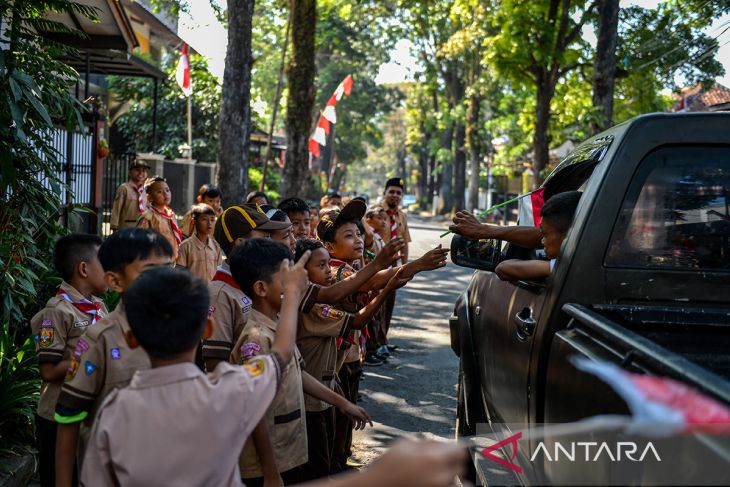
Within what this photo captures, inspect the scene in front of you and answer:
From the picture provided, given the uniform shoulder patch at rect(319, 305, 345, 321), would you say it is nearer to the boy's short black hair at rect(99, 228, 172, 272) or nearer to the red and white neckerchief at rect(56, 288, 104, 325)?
the red and white neckerchief at rect(56, 288, 104, 325)

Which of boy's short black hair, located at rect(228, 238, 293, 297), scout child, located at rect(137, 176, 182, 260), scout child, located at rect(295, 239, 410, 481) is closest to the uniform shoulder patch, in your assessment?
scout child, located at rect(295, 239, 410, 481)

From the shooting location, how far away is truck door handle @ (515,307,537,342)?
11.3 feet

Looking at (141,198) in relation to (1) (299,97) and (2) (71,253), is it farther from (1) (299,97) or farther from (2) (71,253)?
(2) (71,253)

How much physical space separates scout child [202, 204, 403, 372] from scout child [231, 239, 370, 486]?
25cm

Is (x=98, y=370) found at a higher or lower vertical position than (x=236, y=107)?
lower

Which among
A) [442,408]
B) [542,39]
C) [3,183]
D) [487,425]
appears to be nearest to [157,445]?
[487,425]

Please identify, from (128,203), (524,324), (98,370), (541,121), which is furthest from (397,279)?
(541,121)

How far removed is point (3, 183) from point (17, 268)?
0.64 metres

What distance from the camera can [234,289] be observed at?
4.01 metres

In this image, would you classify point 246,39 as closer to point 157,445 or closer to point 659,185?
point 659,185

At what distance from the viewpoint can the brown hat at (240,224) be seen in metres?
4.65

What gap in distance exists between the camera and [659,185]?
3.38m

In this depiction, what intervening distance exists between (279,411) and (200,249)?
4.93 meters

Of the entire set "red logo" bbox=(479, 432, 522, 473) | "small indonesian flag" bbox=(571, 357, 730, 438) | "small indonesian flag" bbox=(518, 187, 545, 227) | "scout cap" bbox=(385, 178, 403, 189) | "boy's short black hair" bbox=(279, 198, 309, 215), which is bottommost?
"red logo" bbox=(479, 432, 522, 473)
